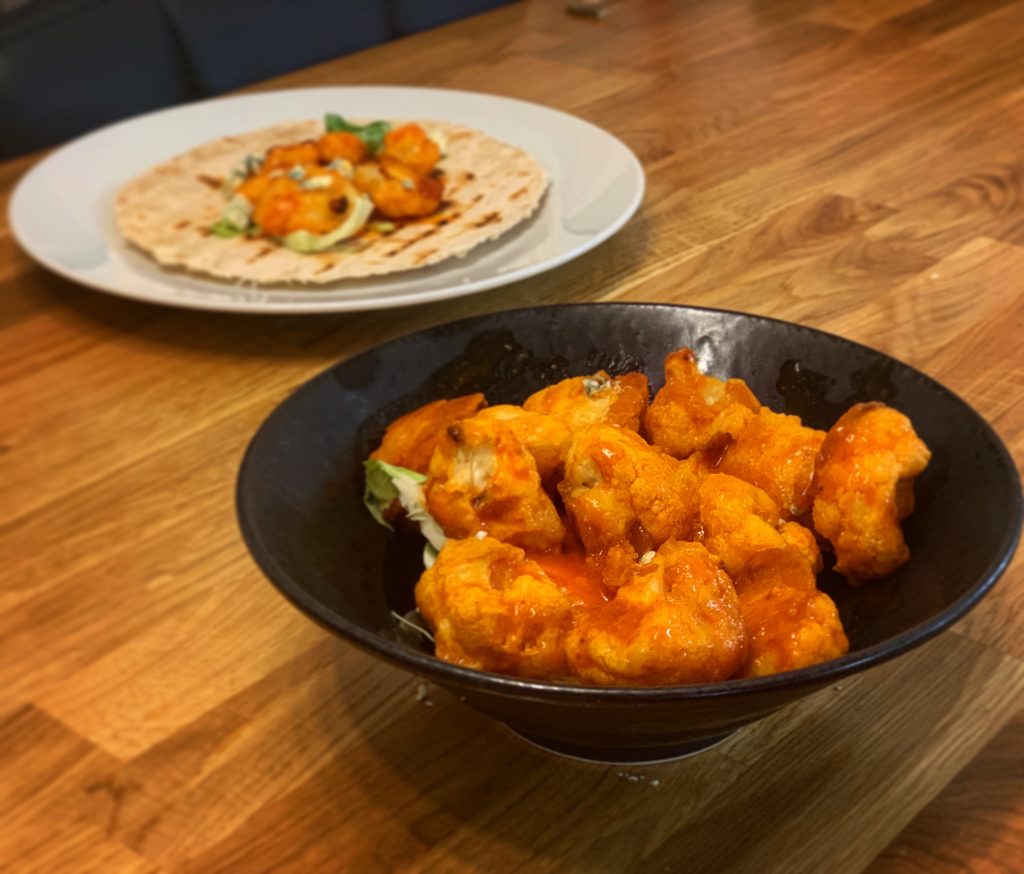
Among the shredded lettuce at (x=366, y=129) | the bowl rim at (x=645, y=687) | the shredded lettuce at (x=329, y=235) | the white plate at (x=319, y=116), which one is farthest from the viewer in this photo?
the shredded lettuce at (x=366, y=129)

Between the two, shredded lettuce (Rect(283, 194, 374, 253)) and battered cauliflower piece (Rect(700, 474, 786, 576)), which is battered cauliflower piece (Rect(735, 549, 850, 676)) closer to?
battered cauliflower piece (Rect(700, 474, 786, 576))

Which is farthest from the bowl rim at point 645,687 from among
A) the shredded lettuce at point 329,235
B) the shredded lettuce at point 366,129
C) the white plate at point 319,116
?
the shredded lettuce at point 366,129

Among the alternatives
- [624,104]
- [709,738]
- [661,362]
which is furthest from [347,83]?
[709,738]

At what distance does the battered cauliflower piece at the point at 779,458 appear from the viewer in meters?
0.80

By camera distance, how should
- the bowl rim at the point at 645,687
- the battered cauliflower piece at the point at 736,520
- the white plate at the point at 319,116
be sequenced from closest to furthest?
the bowl rim at the point at 645,687
the battered cauliflower piece at the point at 736,520
the white plate at the point at 319,116

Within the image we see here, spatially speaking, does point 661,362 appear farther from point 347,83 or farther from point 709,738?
point 347,83

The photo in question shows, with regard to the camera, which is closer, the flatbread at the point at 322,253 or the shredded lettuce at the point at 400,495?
the shredded lettuce at the point at 400,495

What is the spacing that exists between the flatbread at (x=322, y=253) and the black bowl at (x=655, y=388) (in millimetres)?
455

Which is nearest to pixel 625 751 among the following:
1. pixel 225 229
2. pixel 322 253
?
pixel 322 253

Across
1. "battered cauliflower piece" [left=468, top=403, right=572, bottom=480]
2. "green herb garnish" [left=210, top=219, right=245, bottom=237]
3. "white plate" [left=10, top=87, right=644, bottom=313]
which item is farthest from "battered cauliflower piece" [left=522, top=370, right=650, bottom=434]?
"green herb garnish" [left=210, top=219, right=245, bottom=237]

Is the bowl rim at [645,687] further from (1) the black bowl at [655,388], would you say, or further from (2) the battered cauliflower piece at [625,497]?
(2) the battered cauliflower piece at [625,497]

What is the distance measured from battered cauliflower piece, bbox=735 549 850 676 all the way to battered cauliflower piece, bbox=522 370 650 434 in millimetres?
168

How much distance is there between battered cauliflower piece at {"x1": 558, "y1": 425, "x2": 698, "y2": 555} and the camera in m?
0.78

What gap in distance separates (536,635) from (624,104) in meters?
1.47
